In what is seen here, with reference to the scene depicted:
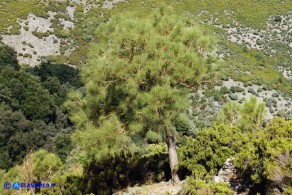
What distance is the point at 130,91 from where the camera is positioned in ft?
34.0

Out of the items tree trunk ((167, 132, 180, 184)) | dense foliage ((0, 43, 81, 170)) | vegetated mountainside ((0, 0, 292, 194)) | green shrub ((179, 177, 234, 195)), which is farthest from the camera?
dense foliage ((0, 43, 81, 170))

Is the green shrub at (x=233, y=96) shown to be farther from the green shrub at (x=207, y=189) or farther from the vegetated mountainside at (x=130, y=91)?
the green shrub at (x=207, y=189)

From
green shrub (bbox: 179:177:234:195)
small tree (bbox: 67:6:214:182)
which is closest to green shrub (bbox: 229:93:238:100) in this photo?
small tree (bbox: 67:6:214:182)

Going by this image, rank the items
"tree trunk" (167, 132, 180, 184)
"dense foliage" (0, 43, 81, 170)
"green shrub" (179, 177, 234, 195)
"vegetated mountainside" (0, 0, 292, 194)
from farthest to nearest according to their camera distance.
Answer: "dense foliage" (0, 43, 81, 170)
"tree trunk" (167, 132, 180, 184)
"vegetated mountainside" (0, 0, 292, 194)
"green shrub" (179, 177, 234, 195)

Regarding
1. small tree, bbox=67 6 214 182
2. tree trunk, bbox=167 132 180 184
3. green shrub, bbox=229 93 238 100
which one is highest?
small tree, bbox=67 6 214 182

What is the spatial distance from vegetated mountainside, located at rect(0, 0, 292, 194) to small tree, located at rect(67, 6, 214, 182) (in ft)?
0.59

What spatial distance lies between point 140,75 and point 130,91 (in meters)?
0.55

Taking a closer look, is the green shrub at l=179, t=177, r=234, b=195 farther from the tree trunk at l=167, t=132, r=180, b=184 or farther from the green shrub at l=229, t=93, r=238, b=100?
the green shrub at l=229, t=93, r=238, b=100

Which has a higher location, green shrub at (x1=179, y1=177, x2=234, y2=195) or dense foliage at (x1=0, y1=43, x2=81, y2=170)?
green shrub at (x1=179, y1=177, x2=234, y2=195)

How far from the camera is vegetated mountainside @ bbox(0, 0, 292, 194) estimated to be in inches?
428

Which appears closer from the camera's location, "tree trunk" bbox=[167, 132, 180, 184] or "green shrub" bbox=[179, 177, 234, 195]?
"green shrub" bbox=[179, 177, 234, 195]

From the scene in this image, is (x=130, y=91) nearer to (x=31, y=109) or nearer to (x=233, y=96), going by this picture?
(x=233, y=96)

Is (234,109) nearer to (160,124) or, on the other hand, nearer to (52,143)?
(160,124)

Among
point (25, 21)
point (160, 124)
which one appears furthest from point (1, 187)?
point (25, 21)
